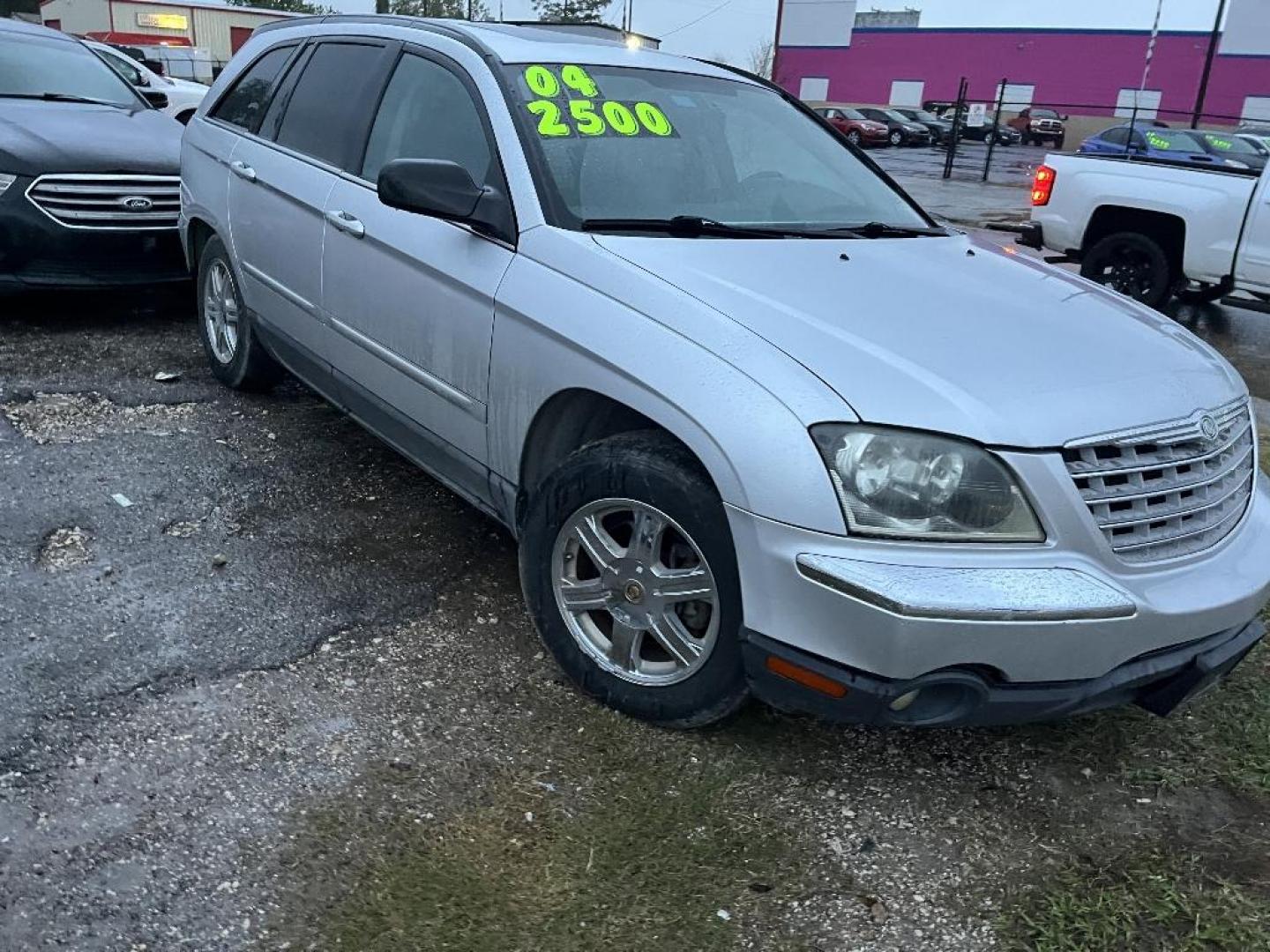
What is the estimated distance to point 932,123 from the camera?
41656 millimetres

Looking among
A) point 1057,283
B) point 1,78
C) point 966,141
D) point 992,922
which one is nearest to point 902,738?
point 992,922

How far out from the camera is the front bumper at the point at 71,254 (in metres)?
5.81

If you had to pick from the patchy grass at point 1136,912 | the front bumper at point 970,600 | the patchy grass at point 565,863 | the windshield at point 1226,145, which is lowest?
the patchy grass at point 565,863

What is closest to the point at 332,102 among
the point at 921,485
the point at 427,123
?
the point at 427,123

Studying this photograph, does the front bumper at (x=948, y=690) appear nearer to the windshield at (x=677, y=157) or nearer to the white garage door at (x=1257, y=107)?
the windshield at (x=677, y=157)

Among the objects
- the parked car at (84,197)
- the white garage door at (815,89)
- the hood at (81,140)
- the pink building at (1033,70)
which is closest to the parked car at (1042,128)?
the pink building at (1033,70)

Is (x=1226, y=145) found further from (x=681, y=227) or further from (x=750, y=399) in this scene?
(x=750, y=399)

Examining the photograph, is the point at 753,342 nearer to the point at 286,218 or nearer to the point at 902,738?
the point at 902,738

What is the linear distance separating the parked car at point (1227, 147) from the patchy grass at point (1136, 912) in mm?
17344

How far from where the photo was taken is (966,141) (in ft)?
146

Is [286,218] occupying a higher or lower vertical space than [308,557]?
higher

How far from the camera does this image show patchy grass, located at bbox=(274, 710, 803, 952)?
2295 mm

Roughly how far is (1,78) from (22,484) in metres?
4.07

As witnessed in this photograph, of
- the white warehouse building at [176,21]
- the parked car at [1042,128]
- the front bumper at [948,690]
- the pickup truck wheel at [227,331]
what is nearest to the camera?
the front bumper at [948,690]
